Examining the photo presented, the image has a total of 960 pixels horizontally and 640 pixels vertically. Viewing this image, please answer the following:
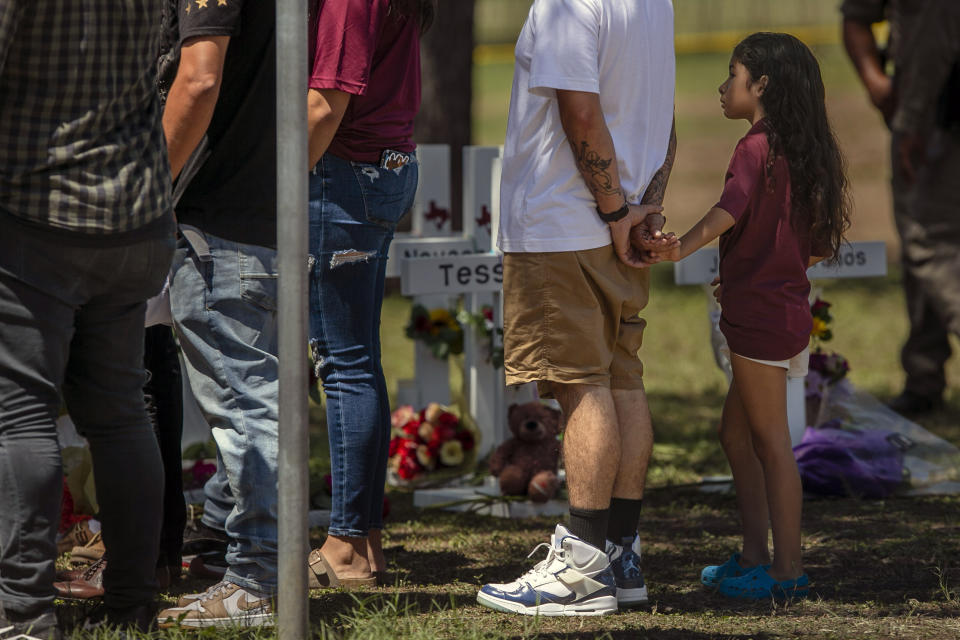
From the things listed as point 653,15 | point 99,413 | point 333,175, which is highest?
point 653,15

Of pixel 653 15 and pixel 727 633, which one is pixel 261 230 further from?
pixel 727 633

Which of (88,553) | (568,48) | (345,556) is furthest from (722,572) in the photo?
(88,553)

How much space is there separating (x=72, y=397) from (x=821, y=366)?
3399mm

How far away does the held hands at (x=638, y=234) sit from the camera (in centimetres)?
342

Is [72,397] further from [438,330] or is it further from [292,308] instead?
[438,330]

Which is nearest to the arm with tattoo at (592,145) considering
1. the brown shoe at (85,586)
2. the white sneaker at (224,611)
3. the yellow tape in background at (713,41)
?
the white sneaker at (224,611)

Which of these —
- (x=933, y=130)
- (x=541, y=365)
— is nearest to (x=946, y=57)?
(x=933, y=130)

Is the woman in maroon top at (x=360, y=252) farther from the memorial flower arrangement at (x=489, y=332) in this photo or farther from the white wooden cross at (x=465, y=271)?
the memorial flower arrangement at (x=489, y=332)

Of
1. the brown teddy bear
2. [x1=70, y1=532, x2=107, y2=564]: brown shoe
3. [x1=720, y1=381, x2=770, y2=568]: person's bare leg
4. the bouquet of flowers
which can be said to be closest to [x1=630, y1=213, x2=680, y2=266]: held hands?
[x1=720, y1=381, x2=770, y2=568]: person's bare leg

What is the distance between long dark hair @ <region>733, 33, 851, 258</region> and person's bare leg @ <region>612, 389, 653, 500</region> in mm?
664

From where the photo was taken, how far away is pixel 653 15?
344 cm

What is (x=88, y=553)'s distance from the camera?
3936mm

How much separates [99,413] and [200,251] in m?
0.53

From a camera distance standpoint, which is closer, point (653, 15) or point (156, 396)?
point (653, 15)
